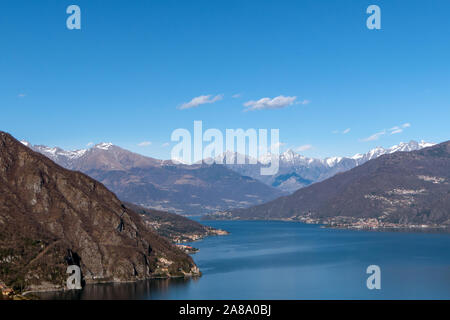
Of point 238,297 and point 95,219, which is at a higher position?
point 95,219
